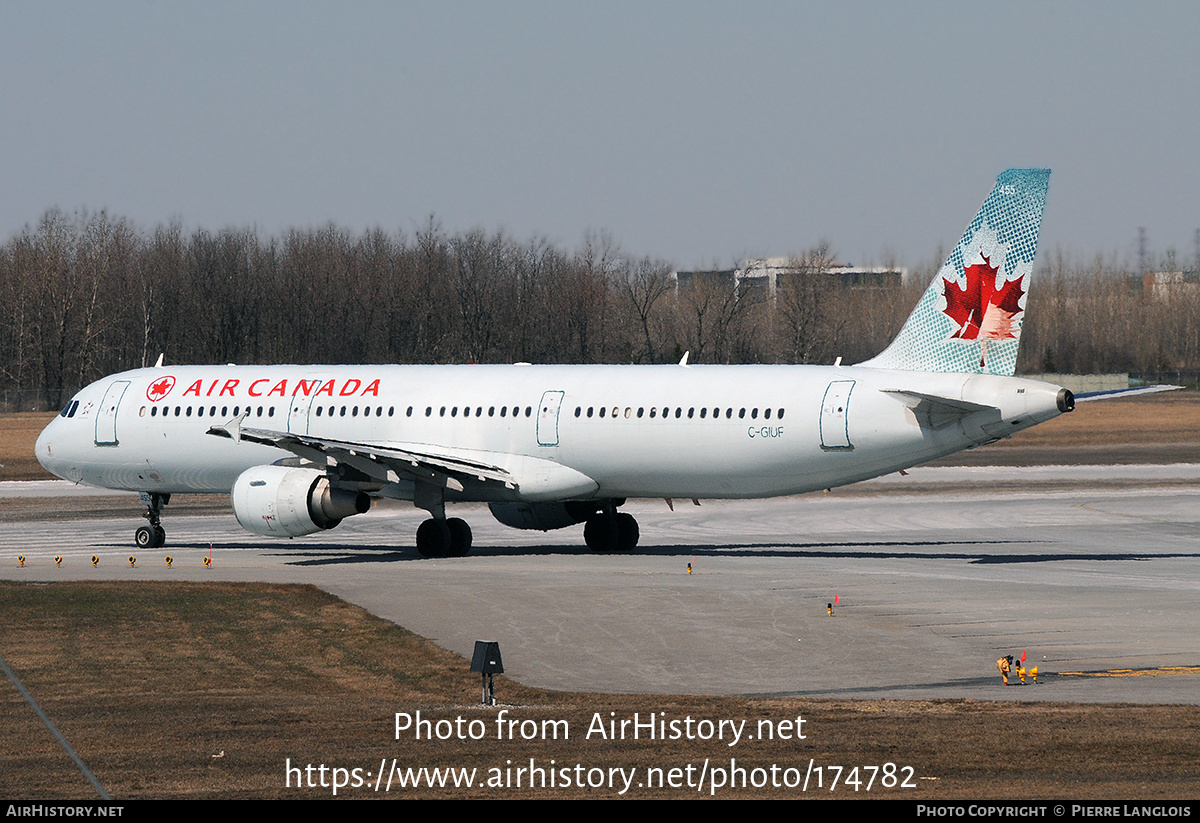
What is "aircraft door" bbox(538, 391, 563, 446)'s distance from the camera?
3528 cm

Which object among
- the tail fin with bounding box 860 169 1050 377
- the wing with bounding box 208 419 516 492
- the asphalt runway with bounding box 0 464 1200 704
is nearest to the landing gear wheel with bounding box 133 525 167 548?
the asphalt runway with bounding box 0 464 1200 704

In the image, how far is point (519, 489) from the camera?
35.4 meters

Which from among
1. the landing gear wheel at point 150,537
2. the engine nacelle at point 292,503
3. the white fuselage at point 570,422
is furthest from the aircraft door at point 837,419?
the landing gear wheel at point 150,537

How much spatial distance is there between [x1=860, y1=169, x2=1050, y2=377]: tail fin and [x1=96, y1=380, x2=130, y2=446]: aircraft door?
20.1m

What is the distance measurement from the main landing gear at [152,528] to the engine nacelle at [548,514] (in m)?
8.52

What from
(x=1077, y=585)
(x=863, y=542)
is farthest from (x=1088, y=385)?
(x=1077, y=585)

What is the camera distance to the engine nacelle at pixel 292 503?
3344 centimetres

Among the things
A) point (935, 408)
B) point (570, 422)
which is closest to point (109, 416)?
point (570, 422)

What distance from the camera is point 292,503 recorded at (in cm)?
3338

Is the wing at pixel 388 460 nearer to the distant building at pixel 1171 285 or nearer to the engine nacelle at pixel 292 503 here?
the engine nacelle at pixel 292 503

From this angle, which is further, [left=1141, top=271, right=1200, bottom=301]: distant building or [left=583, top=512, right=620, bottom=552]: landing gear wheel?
[left=1141, top=271, right=1200, bottom=301]: distant building

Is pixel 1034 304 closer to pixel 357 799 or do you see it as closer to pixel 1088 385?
pixel 1088 385

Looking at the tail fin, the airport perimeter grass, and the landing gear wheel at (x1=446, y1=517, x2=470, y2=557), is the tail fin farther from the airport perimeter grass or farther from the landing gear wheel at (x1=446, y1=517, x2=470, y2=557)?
the airport perimeter grass
